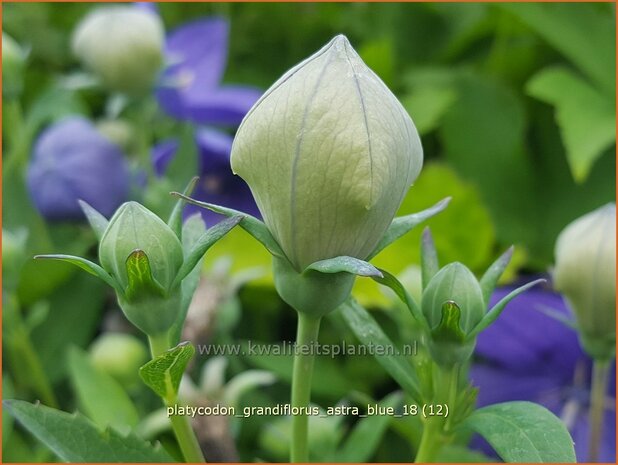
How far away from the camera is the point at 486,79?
74 centimetres

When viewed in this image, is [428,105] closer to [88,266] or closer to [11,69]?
[11,69]

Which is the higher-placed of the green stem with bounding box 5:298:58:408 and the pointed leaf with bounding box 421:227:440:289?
the pointed leaf with bounding box 421:227:440:289

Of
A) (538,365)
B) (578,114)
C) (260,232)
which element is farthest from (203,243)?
(578,114)

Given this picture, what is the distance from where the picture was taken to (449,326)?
0.29m

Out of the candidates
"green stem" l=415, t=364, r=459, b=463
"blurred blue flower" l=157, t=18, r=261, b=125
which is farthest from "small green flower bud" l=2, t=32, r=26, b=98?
"green stem" l=415, t=364, r=459, b=463

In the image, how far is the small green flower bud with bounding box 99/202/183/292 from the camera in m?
0.28

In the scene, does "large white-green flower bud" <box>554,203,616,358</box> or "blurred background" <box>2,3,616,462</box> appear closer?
"large white-green flower bud" <box>554,203,616,358</box>

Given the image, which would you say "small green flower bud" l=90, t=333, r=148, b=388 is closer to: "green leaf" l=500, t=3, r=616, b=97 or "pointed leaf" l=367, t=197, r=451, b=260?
"pointed leaf" l=367, t=197, r=451, b=260

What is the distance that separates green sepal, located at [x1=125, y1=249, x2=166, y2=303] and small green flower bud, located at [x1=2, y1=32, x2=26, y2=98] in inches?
14.0

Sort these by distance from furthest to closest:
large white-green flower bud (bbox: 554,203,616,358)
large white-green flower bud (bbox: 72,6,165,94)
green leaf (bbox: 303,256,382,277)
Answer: large white-green flower bud (bbox: 72,6,165,94), large white-green flower bud (bbox: 554,203,616,358), green leaf (bbox: 303,256,382,277)

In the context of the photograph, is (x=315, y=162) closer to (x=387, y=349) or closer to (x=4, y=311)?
(x=387, y=349)

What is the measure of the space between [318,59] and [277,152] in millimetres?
32

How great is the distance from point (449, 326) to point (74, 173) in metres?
0.41

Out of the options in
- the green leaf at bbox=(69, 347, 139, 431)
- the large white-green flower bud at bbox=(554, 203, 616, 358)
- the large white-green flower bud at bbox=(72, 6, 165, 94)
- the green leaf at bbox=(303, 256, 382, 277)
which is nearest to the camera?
the green leaf at bbox=(303, 256, 382, 277)
